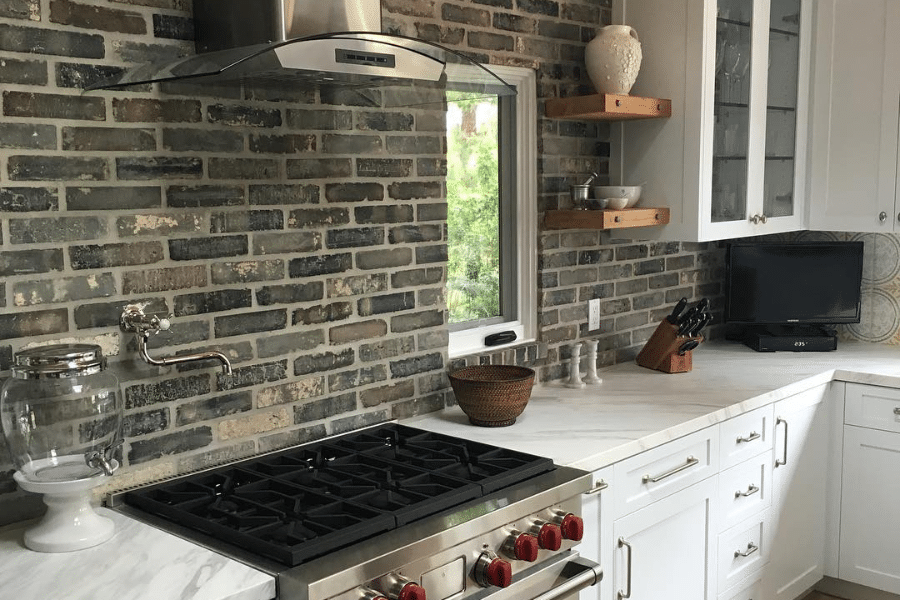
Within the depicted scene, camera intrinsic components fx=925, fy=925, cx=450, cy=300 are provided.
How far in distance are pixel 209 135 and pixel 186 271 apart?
337mm

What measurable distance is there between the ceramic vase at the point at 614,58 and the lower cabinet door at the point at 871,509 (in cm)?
158

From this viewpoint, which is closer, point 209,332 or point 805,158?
point 209,332

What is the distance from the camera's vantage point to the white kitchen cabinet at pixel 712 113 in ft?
10.7

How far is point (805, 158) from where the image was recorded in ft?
12.8

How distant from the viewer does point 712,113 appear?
10.8 feet

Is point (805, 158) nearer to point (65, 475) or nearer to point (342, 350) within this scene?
point (342, 350)

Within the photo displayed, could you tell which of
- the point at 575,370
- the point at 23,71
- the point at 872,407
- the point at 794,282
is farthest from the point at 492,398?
the point at 794,282

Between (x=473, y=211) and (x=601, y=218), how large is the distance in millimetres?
432

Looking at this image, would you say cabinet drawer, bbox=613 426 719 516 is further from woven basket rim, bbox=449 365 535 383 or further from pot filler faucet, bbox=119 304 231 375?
pot filler faucet, bbox=119 304 231 375

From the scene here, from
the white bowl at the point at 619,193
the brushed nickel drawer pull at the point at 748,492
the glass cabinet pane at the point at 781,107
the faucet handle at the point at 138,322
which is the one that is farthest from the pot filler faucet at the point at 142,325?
the glass cabinet pane at the point at 781,107

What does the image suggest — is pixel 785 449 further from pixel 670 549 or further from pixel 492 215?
pixel 492 215

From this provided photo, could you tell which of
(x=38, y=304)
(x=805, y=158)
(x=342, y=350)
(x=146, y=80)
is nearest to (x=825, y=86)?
Answer: (x=805, y=158)

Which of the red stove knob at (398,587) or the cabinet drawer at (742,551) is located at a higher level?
the red stove knob at (398,587)

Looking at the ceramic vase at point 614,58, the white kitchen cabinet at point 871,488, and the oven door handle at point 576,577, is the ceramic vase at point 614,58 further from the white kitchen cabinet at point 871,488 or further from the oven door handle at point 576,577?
the oven door handle at point 576,577
